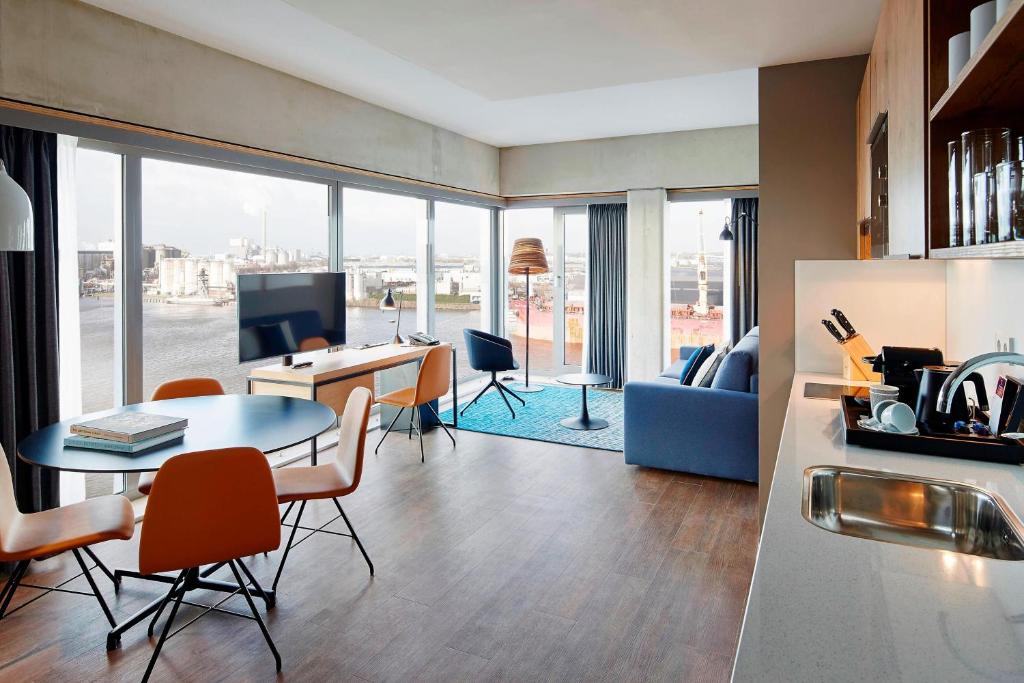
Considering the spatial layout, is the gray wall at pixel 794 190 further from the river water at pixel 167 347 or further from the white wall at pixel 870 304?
the river water at pixel 167 347

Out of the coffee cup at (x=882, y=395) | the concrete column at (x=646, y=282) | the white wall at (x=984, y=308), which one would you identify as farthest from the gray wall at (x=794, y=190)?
the concrete column at (x=646, y=282)

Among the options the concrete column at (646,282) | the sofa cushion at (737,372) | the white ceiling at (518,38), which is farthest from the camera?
the concrete column at (646,282)

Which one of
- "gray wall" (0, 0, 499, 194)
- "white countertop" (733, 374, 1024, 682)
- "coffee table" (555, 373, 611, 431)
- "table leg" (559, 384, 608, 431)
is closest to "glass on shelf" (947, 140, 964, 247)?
"white countertop" (733, 374, 1024, 682)

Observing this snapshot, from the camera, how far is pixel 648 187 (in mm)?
6750

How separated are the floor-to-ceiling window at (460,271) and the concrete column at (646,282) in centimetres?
167

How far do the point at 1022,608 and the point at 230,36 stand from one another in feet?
13.6

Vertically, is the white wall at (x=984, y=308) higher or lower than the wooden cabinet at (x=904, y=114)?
lower

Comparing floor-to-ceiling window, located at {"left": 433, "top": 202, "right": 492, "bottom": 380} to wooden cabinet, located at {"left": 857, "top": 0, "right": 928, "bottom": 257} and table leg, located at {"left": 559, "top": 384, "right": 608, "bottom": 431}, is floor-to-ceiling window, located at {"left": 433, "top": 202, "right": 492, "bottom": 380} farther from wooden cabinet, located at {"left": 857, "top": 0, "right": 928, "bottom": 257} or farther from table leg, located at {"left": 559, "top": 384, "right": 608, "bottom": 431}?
wooden cabinet, located at {"left": 857, "top": 0, "right": 928, "bottom": 257}

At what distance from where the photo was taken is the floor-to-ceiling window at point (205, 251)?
3.79m

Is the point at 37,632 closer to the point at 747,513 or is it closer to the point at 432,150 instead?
the point at 747,513

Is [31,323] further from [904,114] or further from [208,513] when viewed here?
[904,114]

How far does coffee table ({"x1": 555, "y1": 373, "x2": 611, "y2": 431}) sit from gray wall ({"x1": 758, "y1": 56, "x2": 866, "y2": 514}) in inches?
A: 81.9

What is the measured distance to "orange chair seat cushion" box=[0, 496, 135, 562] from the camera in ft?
7.29

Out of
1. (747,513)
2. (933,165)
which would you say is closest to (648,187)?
(747,513)
